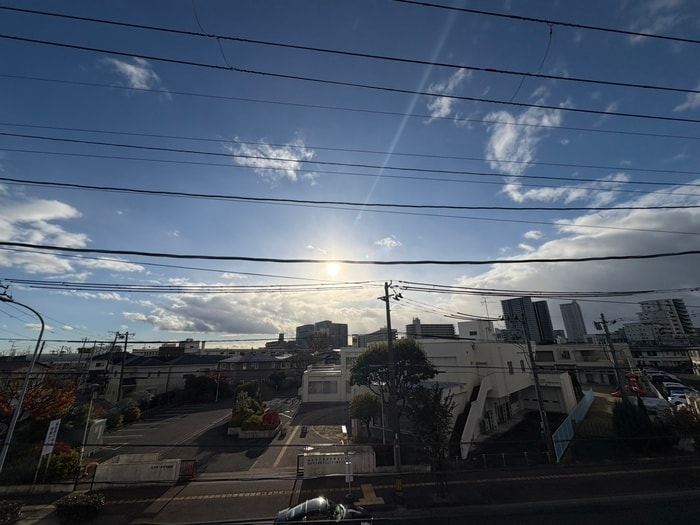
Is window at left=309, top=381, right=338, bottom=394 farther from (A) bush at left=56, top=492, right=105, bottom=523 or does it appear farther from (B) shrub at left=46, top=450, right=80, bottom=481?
(A) bush at left=56, top=492, right=105, bottom=523

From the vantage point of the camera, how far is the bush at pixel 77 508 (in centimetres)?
1335

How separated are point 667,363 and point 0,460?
3910 inches

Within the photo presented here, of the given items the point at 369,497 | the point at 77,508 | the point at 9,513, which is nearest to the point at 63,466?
the point at 9,513

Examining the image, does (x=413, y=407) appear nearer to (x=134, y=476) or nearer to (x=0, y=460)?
(x=134, y=476)

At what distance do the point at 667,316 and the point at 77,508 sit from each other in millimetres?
89663

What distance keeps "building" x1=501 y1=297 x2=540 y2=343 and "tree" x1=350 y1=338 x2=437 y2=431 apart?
7.49 meters

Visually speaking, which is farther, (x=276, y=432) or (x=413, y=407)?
(x=276, y=432)

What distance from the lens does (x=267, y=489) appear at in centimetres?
1673

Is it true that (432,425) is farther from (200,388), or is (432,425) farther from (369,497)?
(200,388)

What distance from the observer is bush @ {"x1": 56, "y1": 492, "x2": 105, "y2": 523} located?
13.4m

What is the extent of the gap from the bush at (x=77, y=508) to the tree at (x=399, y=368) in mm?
17285

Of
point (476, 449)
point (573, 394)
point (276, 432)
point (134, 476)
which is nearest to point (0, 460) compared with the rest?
point (134, 476)

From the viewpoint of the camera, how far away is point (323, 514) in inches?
463

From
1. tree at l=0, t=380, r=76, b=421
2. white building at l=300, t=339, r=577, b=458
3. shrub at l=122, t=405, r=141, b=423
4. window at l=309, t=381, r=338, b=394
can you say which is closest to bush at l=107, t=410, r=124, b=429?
shrub at l=122, t=405, r=141, b=423
